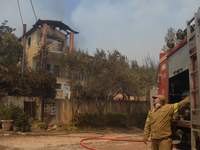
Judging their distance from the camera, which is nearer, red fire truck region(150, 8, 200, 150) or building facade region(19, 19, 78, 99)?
red fire truck region(150, 8, 200, 150)

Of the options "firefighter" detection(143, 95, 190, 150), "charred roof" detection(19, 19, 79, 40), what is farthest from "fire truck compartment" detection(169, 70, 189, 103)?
"charred roof" detection(19, 19, 79, 40)

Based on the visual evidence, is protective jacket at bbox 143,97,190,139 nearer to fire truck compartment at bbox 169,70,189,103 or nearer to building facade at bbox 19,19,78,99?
fire truck compartment at bbox 169,70,189,103

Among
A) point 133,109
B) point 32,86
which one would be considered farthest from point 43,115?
point 133,109

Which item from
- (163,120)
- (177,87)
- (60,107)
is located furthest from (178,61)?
(60,107)

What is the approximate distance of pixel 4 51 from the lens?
20.9 meters

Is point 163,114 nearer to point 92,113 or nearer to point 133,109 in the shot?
point 92,113

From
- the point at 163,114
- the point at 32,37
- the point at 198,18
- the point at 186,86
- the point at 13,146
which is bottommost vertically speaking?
the point at 13,146

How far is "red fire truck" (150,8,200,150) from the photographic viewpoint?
12.3 ft

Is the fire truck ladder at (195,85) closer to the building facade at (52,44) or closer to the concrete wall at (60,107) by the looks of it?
the concrete wall at (60,107)

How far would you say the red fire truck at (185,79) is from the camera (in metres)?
3.74

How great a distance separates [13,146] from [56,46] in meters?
17.7

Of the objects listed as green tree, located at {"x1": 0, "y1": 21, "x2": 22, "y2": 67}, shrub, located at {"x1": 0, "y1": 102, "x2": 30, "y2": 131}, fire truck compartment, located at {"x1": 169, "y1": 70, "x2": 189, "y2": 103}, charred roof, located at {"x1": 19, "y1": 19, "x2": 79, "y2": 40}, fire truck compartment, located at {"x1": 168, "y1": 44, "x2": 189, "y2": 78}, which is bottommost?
shrub, located at {"x1": 0, "y1": 102, "x2": 30, "y2": 131}

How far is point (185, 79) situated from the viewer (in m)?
5.81

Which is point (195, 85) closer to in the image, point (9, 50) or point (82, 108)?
point (82, 108)
